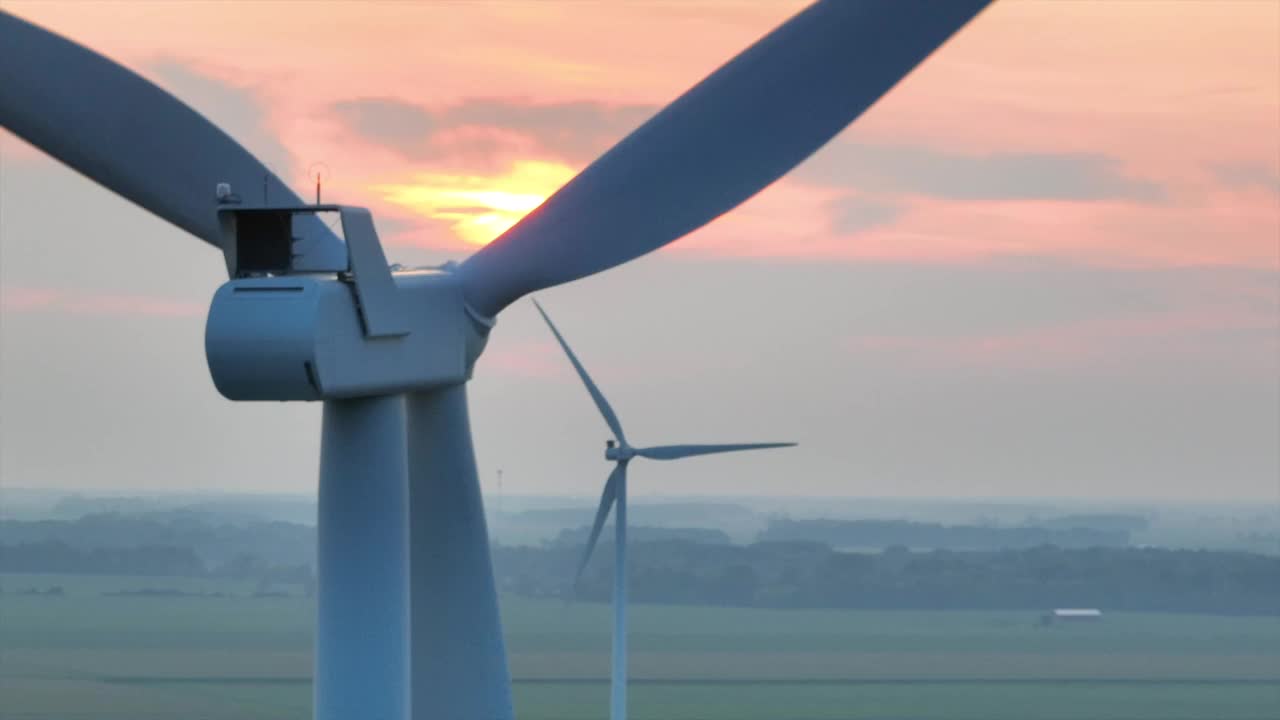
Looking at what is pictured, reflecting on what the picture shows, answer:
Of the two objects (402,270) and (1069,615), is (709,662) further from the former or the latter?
(402,270)

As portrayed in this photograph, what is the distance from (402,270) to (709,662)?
377 feet

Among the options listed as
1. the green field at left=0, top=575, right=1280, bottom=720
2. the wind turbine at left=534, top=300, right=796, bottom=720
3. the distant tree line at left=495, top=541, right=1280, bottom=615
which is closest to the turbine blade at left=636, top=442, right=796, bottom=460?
the wind turbine at left=534, top=300, right=796, bottom=720

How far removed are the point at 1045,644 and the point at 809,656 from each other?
872 inches

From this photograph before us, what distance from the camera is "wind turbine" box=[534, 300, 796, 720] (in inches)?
1228

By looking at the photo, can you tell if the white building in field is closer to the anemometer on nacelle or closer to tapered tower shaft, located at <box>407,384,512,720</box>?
tapered tower shaft, located at <box>407,384,512,720</box>

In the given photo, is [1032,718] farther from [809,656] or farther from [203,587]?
[203,587]

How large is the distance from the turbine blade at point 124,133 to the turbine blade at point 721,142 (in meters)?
2.60

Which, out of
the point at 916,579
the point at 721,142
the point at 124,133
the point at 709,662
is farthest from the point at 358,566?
the point at 916,579

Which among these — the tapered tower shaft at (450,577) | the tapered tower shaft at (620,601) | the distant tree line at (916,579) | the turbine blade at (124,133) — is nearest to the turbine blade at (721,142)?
the tapered tower shaft at (450,577)

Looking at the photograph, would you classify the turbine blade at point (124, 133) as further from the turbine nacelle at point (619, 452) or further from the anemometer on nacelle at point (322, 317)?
the turbine nacelle at point (619, 452)

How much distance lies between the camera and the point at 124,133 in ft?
83.2

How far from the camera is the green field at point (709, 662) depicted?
113 metres

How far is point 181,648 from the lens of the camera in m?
135

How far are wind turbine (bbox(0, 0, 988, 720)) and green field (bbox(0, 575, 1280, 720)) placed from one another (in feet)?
257
